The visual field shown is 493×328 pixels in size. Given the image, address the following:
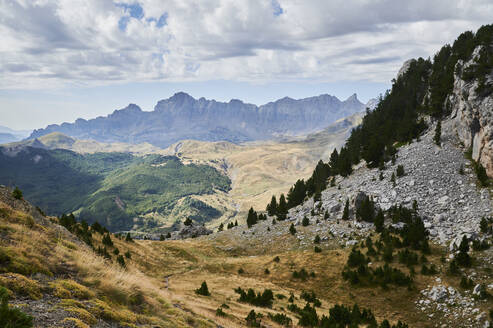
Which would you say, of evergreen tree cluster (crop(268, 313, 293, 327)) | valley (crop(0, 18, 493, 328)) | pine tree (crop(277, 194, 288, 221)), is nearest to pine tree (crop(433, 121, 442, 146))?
valley (crop(0, 18, 493, 328))

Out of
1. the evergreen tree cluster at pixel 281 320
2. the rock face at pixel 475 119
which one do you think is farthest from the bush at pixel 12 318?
the rock face at pixel 475 119

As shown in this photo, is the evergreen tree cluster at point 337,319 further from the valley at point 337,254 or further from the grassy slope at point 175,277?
the grassy slope at point 175,277

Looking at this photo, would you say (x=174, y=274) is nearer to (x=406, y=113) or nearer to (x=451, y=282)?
(x=451, y=282)

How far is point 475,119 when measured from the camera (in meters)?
57.2

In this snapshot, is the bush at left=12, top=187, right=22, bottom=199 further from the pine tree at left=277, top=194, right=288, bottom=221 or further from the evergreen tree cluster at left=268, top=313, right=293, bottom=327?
the pine tree at left=277, top=194, right=288, bottom=221

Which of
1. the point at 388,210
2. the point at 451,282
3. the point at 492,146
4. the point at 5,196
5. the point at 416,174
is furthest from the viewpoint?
the point at 416,174

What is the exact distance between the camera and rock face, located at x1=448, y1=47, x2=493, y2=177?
170ft

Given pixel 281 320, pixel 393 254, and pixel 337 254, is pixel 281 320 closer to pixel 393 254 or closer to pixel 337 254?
pixel 337 254

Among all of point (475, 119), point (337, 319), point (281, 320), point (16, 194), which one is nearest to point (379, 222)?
point (337, 319)

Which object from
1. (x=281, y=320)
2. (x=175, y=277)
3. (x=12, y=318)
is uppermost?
(x=12, y=318)

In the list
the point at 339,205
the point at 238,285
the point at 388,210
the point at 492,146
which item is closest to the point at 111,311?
the point at 238,285

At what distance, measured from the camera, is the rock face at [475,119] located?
5169 centimetres

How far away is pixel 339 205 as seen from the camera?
216 feet

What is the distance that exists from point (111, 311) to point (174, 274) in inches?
1389
